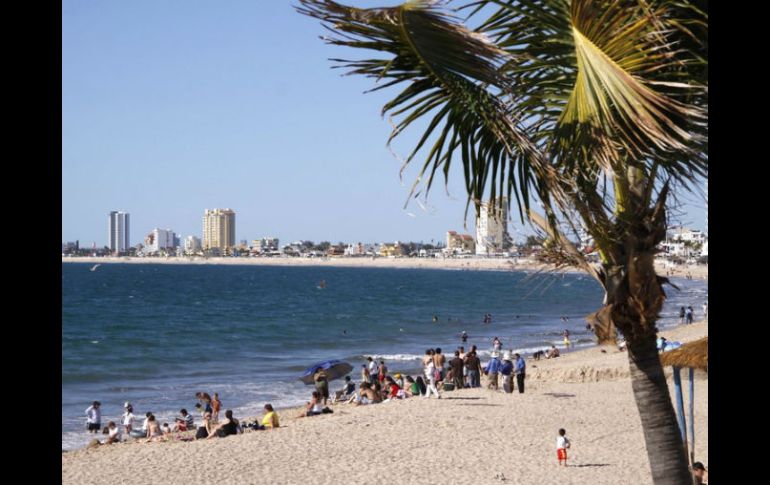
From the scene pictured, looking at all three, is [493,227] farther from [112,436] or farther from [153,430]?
[112,436]

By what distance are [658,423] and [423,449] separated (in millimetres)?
12778

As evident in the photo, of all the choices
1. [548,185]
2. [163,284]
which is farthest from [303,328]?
[163,284]

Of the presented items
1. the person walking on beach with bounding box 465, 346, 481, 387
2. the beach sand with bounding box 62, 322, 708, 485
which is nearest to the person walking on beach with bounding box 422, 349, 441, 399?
the beach sand with bounding box 62, 322, 708, 485

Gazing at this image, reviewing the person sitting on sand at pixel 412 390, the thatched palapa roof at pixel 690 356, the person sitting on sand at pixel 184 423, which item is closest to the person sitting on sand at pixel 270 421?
the person sitting on sand at pixel 184 423

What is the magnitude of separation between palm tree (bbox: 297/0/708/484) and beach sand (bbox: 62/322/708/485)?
1096 centimetres

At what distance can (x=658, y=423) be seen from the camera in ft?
11.9

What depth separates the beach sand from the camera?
14.1m

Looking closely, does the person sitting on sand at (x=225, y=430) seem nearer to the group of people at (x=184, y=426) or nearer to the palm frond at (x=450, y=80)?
the group of people at (x=184, y=426)

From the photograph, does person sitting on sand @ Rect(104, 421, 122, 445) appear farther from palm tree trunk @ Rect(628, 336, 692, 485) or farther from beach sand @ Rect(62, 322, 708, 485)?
palm tree trunk @ Rect(628, 336, 692, 485)

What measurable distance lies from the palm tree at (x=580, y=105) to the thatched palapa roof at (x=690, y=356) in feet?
19.4

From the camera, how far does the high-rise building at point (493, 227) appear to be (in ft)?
9.95

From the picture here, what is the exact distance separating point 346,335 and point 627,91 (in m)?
53.5

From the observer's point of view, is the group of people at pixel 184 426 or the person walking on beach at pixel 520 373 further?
the person walking on beach at pixel 520 373
